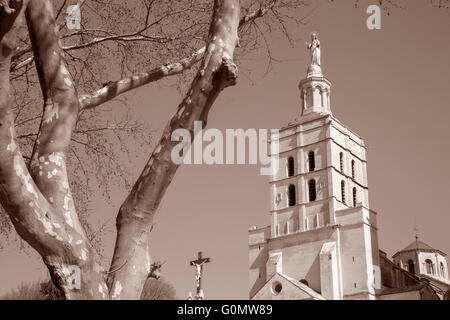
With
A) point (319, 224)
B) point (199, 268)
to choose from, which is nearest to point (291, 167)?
point (319, 224)

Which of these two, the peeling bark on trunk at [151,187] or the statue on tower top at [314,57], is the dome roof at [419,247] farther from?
the peeling bark on trunk at [151,187]

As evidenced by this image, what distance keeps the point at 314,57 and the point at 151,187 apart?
6317 cm

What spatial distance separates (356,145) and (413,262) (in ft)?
97.8

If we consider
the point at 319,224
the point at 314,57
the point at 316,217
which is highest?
the point at 314,57

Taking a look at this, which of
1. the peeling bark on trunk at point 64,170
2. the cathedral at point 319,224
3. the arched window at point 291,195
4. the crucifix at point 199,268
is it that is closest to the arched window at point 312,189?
the cathedral at point 319,224

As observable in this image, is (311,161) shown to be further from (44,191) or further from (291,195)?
(44,191)

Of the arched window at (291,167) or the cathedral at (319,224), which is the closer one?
the cathedral at (319,224)

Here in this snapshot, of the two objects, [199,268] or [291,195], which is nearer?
[199,268]

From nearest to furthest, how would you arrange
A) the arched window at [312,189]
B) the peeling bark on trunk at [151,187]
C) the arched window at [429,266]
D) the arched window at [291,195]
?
the peeling bark on trunk at [151,187], the arched window at [312,189], the arched window at [291,195], the arched window at [429,266]

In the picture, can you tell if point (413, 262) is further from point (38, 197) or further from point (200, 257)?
point (38, 197)

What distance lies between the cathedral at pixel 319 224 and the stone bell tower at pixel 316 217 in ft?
0.28

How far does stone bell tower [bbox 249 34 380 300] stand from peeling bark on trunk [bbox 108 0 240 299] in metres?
45.3

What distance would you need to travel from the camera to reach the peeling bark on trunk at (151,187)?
431 centimetres

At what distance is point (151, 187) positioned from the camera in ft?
14.3
